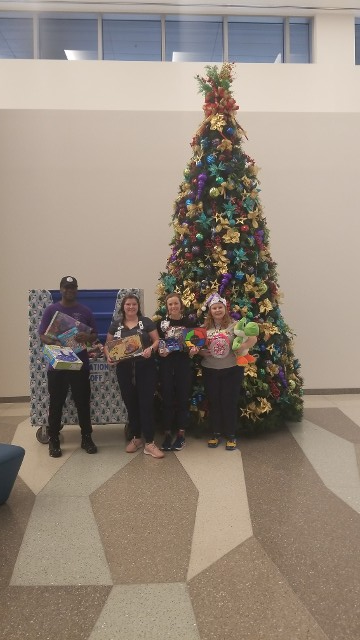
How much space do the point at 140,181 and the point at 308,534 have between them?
4.14m

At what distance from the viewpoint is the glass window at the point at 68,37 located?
18.2 feet

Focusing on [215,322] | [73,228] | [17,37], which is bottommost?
[215,322]

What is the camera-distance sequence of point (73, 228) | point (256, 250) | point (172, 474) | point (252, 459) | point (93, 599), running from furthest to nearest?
point (73, 228) < point (256, 250) < point (252, 459) < point (172, 474) < point (93, 599)

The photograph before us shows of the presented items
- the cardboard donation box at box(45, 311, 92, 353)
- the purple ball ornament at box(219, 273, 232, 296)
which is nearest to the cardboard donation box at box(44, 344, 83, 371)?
the cardboard donation box at box(45, 311, 92, 353)

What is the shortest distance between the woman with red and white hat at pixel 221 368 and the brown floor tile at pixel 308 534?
0.32m

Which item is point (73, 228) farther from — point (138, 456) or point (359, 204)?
point (359, 204)

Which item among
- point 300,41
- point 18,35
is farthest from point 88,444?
point 300,41

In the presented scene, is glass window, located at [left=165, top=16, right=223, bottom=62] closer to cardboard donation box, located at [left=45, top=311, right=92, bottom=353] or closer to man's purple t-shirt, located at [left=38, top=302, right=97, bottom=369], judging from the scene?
man's purple t-shirt, located at [left=38, top=302, right=97, bottom=369]

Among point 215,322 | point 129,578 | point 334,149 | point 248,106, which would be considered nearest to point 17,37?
point 248,106

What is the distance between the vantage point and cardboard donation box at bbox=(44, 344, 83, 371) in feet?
10.9

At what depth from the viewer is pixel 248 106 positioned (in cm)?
538

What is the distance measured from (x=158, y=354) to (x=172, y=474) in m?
0.96

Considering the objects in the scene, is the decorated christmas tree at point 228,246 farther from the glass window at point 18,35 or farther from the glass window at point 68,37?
the glass window at point 18,35

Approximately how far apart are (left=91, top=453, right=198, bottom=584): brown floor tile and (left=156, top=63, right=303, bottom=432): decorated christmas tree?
84 cm
